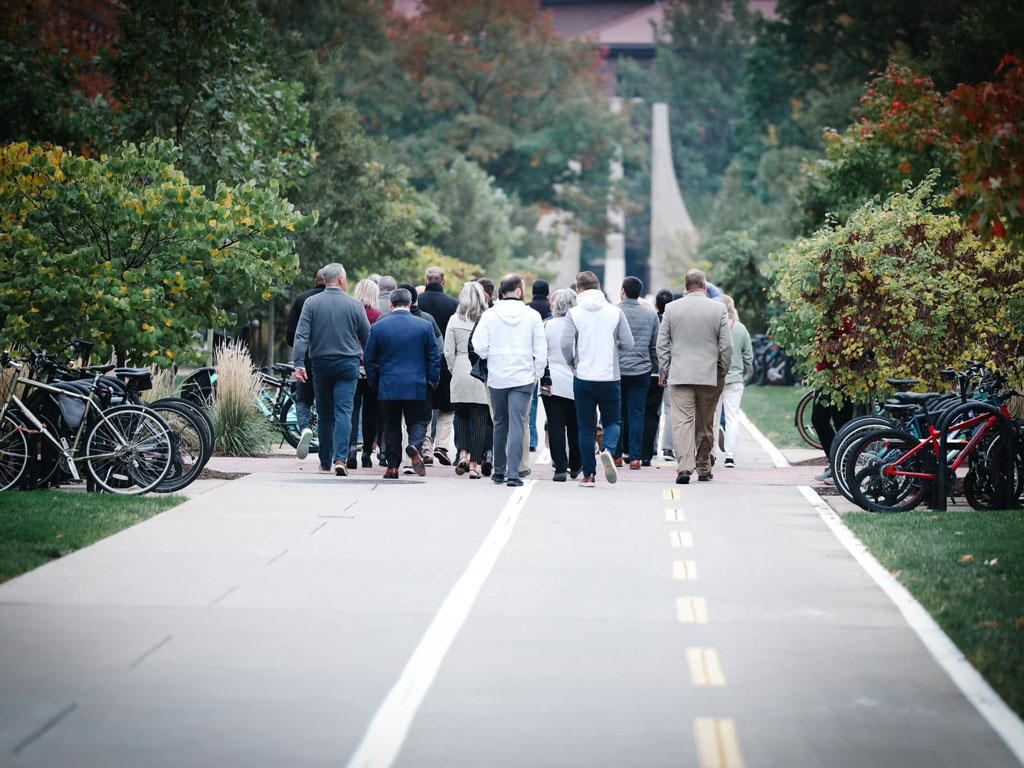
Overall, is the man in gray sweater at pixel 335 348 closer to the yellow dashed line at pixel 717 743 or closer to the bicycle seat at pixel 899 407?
the bicycle seat at pixel 899 407

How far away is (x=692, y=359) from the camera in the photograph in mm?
14625

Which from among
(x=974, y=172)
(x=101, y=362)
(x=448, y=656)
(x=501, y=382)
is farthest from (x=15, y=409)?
(x=974, y=172)

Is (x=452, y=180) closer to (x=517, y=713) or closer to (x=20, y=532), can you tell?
(x=20, y=532)

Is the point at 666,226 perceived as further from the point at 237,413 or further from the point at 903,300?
the point at 903,300

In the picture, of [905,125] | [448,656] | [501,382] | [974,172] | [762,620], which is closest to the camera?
[448,656]

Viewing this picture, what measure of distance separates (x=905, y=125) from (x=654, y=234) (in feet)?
253

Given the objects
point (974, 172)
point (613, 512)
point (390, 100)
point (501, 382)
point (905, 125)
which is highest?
point (390, 100)

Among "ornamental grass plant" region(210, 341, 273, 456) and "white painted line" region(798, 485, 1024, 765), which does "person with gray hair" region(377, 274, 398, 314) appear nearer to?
"ornamental grass plant" region(210, 341, 273, 456)

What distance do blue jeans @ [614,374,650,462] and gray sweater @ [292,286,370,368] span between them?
297 centimetres

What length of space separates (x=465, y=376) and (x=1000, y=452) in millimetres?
5087

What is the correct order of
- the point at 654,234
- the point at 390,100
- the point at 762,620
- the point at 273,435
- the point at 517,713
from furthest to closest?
the point at 654,234 → the point at 390,100 → the point at 273,435 → the point at 762,620 → the point at 517,713

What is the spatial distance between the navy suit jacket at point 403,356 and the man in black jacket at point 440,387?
1.12 m

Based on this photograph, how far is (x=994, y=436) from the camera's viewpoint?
12602mm

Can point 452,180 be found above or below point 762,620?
above
